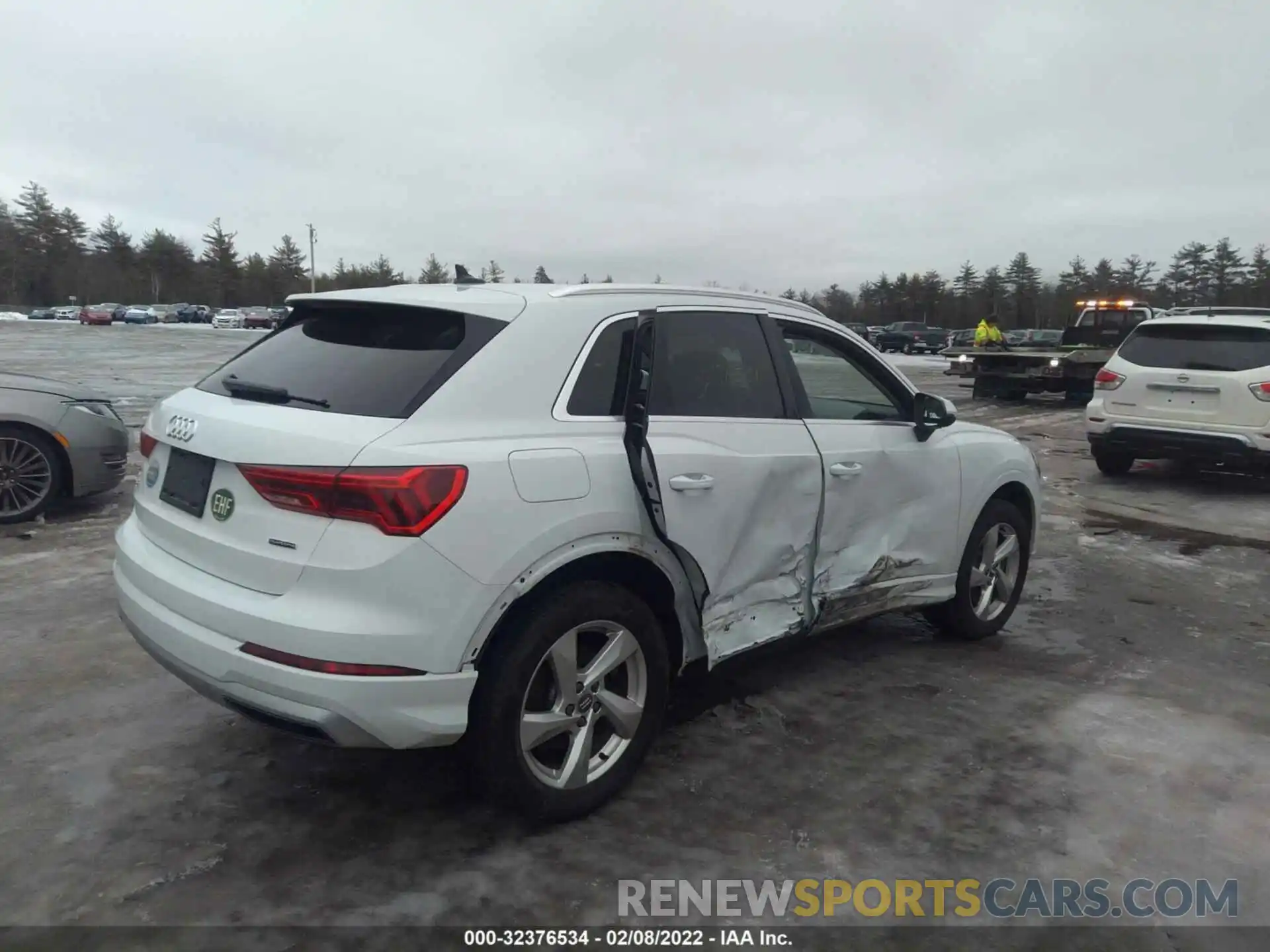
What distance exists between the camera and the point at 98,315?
2530 inches

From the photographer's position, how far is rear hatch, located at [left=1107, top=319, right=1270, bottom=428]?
8859mm

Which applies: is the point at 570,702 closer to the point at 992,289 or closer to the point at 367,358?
the point at 367,358

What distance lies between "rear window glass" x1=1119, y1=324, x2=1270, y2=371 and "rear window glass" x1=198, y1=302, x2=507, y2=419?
8.66m

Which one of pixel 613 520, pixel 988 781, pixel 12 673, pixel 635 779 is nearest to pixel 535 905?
pixel 635 779

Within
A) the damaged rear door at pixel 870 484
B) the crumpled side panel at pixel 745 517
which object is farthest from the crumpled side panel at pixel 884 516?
the crumpled side panel at pixel 745 517

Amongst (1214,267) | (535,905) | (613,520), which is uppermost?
(1214,267)

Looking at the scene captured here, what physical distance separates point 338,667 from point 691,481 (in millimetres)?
1334

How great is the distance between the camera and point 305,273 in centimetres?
10425

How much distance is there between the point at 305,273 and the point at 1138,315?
98527mm

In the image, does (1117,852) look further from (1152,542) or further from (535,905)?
(1152,542)

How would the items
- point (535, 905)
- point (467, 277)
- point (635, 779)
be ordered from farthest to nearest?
point (467, 277) < point (635, 779) < point (535, 905)

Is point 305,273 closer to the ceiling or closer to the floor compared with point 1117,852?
closer to the ceiling

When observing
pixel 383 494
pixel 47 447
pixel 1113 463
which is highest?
pixel 383 494

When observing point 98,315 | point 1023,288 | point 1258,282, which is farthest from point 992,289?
point 98,315
